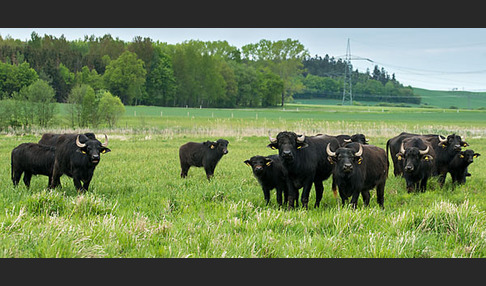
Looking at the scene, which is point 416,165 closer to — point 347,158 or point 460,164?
point 460,164

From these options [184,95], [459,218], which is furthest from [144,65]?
[459,218]

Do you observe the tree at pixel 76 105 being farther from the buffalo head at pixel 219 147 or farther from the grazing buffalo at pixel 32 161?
the grazing buffalo at pixel 32 161

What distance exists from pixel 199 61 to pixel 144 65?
12795 millimetres

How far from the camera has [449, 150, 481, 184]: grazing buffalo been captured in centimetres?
1429

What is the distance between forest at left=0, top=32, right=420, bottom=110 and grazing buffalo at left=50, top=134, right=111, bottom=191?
60302mm

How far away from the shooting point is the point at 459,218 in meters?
8.27

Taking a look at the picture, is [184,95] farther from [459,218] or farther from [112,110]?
[459,218]

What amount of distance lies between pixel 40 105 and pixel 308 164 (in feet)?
134

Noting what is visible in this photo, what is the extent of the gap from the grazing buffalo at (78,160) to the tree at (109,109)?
121 ft

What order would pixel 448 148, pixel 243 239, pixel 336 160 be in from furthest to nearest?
pixel 448 148 < pixel 336 160 < pixel 243 239

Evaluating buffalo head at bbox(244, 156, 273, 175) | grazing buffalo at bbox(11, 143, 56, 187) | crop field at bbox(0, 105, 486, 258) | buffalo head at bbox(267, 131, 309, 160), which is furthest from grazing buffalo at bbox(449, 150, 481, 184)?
grazing buffalo at bbox(11, 143, 56, 187)

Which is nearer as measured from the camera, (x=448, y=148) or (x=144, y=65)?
(x=448, y=148)

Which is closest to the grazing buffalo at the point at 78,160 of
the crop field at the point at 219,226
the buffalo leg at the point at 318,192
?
the crop field at the point at 219,226

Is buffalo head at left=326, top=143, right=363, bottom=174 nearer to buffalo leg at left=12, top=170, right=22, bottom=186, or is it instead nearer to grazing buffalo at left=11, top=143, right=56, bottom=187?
grazing buffalo at left=11, top=143, right=56, bottom=187
